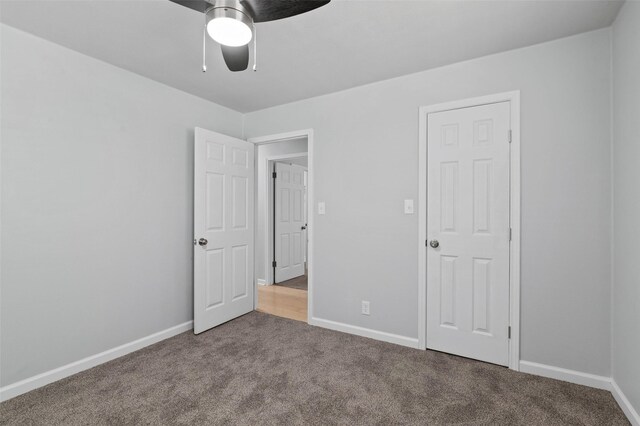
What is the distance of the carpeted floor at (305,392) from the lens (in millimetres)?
1767

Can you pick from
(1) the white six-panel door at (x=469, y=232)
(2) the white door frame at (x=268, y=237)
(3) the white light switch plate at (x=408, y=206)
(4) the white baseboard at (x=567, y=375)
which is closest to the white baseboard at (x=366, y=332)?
(1) the white six-panel door at (x=469, y=232)

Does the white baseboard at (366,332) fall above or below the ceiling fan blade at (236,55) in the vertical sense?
below

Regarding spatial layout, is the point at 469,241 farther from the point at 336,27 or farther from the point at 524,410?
the point at 336,27

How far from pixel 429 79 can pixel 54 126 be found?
115 inches

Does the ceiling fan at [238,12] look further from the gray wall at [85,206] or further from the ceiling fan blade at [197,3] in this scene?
the gray wall at [85,206]

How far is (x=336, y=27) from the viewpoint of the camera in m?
1.99

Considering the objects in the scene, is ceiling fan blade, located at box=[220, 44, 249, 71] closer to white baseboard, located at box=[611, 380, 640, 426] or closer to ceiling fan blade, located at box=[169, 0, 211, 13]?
ceiling fan blade, located at box=[169, 0, 211, 13]

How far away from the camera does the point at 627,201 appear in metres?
1.78

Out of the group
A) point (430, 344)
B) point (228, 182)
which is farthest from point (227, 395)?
point (228, 182)

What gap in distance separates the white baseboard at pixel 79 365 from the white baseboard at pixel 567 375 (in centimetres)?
303

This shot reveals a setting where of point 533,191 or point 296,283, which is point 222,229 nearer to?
point 296,283

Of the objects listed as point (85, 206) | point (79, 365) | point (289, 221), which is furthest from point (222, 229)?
point (289, 221)

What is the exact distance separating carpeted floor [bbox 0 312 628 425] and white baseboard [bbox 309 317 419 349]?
0.09 m

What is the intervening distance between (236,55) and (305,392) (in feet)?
6.81
